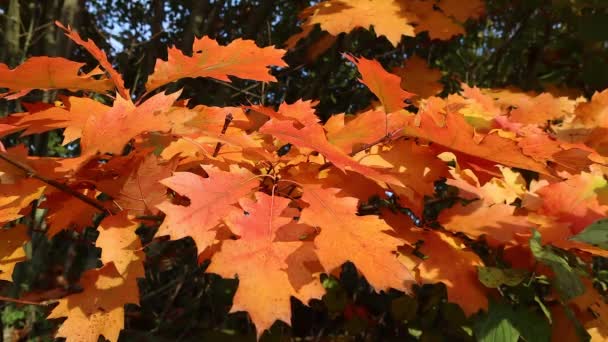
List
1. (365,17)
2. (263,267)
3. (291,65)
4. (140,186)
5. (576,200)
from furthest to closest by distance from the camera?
(291,65)
(365,17)
(576,200)
(140,186)
(263,267)

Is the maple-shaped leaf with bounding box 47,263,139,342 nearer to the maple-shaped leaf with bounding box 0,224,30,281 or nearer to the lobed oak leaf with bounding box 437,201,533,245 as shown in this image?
the maple-shaped leaf with bounding box 0,224,30,281

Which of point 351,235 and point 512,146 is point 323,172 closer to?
point 351,235

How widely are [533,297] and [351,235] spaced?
462mm

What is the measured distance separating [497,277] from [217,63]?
574 millimetres

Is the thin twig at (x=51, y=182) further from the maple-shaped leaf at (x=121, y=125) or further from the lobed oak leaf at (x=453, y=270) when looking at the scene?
the lobed oak leaf at (x=453, y=270)

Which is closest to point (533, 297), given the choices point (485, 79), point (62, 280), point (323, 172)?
point (323, 172)

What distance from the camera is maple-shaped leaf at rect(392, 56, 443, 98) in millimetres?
1685

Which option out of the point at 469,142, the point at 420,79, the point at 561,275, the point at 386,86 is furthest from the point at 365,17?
the point at 561,275

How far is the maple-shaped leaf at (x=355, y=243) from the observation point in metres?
0.60

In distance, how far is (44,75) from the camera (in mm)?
721

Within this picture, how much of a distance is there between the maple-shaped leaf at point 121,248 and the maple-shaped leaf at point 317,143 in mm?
242

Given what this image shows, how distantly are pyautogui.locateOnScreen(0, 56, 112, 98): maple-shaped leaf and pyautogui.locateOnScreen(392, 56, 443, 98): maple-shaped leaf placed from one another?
1.17 metres

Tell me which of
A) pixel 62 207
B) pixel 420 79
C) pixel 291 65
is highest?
pixel 62 207

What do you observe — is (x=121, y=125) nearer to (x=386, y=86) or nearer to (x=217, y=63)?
(x=217, y=63)
